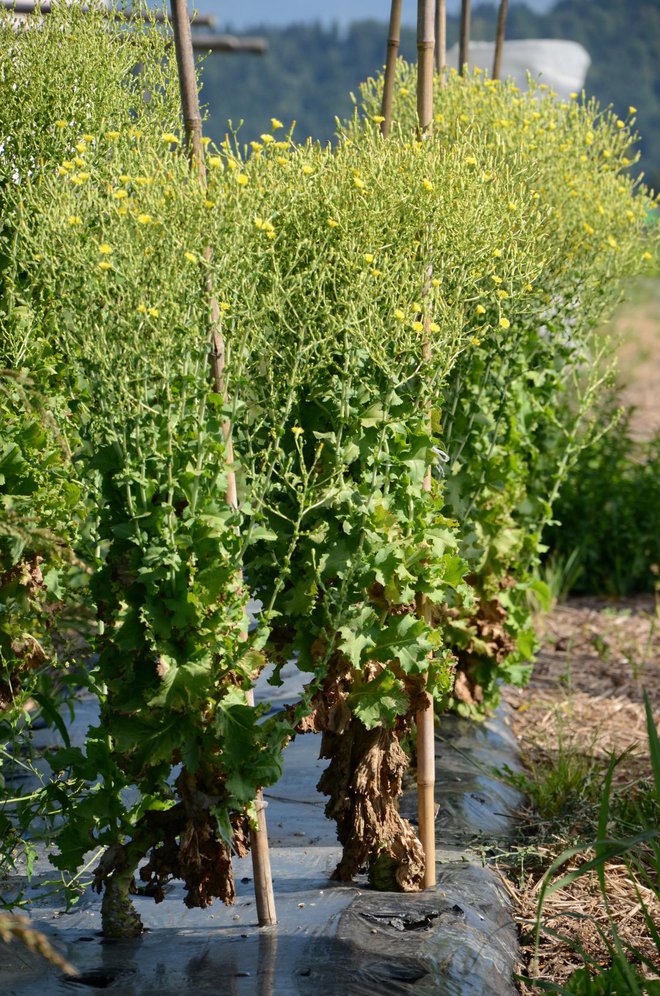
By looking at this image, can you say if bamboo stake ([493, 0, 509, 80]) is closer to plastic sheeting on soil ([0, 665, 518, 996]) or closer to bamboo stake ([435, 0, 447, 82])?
bamboo stake ([435, 0, 447, 82])

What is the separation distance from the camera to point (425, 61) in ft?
10.2

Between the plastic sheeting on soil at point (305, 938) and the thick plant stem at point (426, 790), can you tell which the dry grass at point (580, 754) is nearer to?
the plastic sheeting on soil at point (305, 938)

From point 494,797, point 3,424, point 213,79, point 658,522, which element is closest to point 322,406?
point 3,424

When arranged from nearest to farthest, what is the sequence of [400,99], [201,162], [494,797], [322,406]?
[201,162] → [322,406] → [494,797] → [400,99]

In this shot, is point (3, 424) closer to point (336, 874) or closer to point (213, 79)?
point (336, 874)

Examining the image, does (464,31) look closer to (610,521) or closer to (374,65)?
(610,521)

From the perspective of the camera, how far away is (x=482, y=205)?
2965 mm

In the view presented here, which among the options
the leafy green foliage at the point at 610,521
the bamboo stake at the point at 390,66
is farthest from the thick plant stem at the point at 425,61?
the leafy green foliage at the point at 610,521

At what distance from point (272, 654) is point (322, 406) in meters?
0.63

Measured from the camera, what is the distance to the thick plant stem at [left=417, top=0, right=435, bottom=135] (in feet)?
10.3

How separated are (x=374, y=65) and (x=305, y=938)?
114928mm

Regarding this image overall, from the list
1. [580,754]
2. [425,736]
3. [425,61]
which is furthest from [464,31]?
[425,736]

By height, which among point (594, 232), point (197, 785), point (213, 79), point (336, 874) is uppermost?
point (594, 232)

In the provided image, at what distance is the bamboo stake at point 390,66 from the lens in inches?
136
